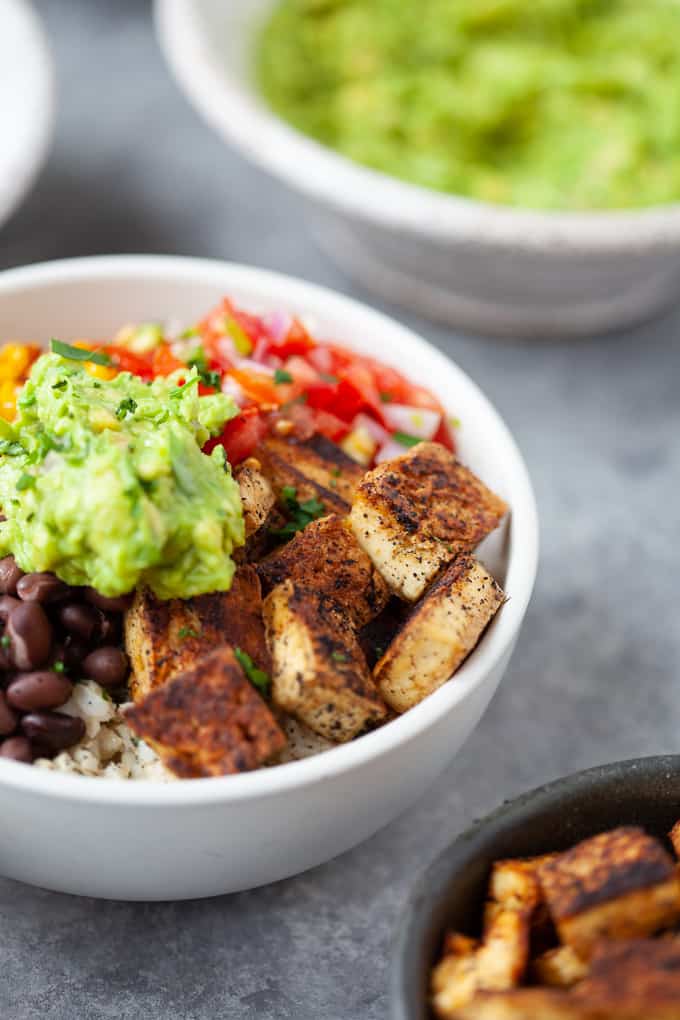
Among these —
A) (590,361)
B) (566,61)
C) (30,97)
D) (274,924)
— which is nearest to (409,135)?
(566,61)

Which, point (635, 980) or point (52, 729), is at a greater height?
point (635, 980)

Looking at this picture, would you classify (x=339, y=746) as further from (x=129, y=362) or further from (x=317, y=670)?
(x=129, y=362)

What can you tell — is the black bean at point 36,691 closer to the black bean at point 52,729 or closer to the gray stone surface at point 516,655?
the black bean at point 52,729

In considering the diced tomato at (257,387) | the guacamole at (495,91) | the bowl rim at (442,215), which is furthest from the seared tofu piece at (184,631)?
the guacamole at (495,91)

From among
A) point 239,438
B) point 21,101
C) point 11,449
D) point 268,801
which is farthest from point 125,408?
point 21,101

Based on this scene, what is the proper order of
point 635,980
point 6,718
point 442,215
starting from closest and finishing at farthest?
point 635,980
point 6,718
point 442,215

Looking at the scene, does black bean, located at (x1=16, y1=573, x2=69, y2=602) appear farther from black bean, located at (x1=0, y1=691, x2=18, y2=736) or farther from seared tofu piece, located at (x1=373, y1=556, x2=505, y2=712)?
seared tofu piece, located at (x1=373, y1=556, x2=505, y2=712)

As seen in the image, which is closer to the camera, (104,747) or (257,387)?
(104,747)

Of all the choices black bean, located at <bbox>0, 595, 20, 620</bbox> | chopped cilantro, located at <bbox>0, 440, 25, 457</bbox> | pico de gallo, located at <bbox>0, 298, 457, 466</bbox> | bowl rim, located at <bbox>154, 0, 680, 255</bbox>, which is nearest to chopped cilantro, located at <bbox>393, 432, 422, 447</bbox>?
pico de gallo, located at <bbox>0, 298, 457, 466</bbox>
